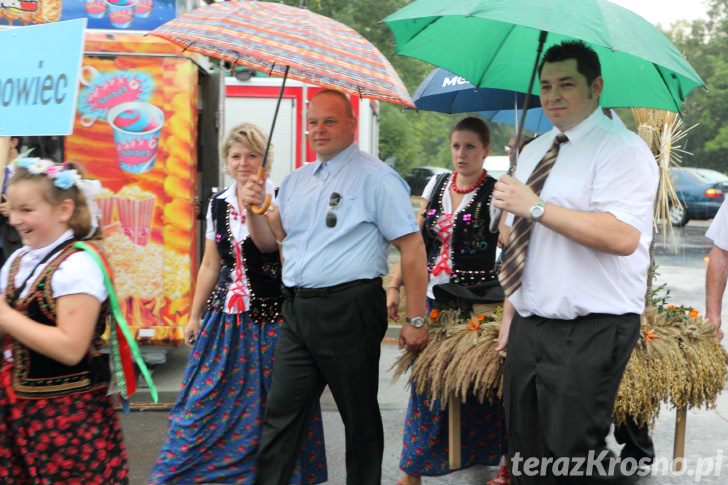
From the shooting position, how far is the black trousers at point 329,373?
12.4 feet

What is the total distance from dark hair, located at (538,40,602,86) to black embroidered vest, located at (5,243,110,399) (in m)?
1.95

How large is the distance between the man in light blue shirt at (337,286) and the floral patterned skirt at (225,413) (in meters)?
0.39

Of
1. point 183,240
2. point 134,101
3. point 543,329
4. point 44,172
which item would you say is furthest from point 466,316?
point 134,101

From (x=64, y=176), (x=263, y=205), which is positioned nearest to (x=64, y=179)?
(x=64, y=176)

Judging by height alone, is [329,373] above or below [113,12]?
below

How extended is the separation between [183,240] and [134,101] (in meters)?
1.08

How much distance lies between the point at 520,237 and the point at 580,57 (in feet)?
2.40

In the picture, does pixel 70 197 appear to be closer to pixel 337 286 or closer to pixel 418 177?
pixel 337 286

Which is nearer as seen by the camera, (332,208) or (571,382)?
(571,382)

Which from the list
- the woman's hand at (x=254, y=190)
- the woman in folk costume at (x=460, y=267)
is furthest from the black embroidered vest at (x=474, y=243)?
the woman's hand at (x=254, y=190)

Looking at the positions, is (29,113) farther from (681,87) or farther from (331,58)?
(681,87)

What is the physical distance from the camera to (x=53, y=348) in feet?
9.14

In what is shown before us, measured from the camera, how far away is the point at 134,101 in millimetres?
6168

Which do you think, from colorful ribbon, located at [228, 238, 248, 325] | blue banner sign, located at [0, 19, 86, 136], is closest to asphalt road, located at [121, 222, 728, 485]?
colorful ribbon, located at [228, 238, 248, 325]
